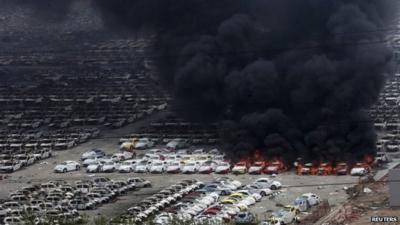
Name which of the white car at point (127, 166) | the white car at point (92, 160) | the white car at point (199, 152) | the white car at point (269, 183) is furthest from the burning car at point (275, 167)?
the white car at point (92, 160)

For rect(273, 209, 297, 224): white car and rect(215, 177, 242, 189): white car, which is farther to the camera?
rect(215, 177, 242, 189): white car

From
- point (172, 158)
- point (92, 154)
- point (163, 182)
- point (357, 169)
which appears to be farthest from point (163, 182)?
point (357, 169)

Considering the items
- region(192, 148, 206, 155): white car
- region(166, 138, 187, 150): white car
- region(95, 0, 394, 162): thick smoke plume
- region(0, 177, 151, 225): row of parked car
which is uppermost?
region(95, 0, 394, 162): thick smoke plume

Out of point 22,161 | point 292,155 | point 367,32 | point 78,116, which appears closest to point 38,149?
point 22,161

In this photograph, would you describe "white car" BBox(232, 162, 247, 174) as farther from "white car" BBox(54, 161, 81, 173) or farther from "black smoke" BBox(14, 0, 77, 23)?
"black smoke" BBox(14, 0, 77, 23)
